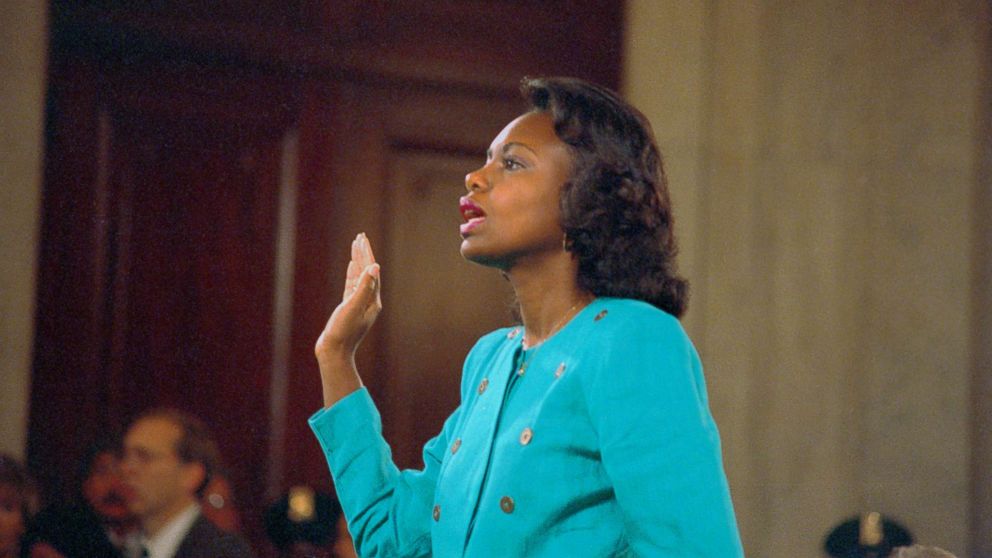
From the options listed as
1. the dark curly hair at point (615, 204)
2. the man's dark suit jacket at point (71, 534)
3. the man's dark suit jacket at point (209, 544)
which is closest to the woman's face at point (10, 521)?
the man's dark suit jacket at point (71, 534)

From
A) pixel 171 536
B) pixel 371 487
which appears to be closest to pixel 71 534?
pixel 171 536

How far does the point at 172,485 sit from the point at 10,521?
1.40ft

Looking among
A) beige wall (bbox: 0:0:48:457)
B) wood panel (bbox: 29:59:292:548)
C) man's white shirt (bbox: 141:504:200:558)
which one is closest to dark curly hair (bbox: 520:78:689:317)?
man's white shirt (bbox: 141:504:200:558)

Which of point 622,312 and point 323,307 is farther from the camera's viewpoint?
point 323,307

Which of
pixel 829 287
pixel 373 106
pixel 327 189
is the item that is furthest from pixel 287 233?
pixel 829 287

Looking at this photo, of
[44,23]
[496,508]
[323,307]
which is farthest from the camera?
[323,307]

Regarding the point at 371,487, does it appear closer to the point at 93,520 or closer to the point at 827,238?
the point at 93,520

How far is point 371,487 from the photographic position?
75.4 inches

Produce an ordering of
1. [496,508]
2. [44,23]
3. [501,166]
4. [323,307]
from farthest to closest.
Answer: [323,307] < [44,23] < [501,166] < [496,508]

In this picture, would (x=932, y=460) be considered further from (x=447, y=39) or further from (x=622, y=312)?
(x=622, y=312)

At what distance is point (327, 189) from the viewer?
4.47m

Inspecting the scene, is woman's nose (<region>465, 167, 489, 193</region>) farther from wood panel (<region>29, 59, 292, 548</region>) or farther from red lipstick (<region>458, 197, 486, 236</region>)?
wood panel (<region>29, 59, 292, 548</region>)

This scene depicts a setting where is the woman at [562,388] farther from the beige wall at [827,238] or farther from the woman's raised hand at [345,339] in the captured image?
the beige wall at [827,238]

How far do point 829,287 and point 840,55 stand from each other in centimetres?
81
